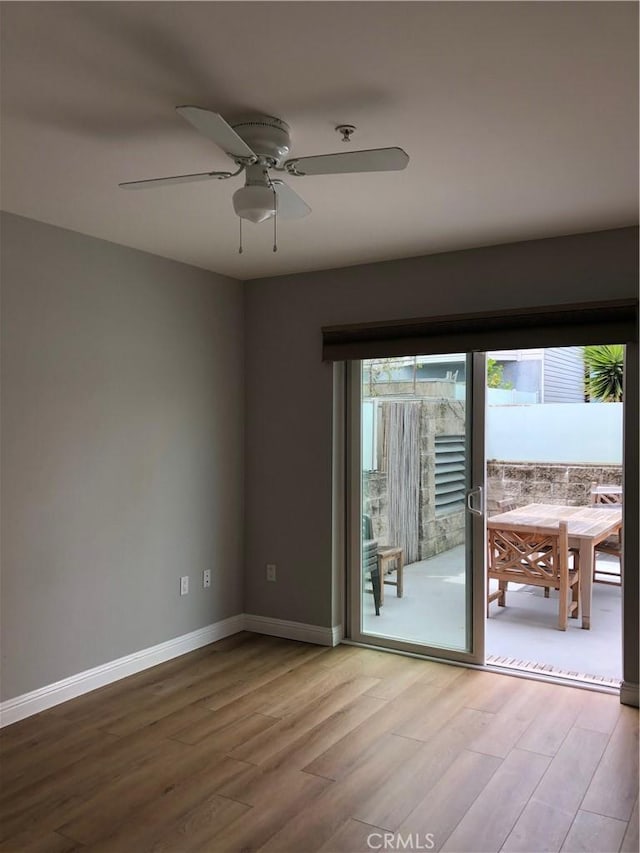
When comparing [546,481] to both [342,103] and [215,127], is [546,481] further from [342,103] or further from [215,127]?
[215,127]

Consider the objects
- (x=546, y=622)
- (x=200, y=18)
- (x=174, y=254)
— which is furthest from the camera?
(x=546, y=622)

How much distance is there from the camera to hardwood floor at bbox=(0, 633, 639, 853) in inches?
96.2

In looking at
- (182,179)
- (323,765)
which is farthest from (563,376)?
(182,179)

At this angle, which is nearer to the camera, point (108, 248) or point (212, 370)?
point (108, 248)

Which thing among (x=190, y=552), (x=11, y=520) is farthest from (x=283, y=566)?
(x=11, y=520)

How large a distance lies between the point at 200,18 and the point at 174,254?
8.00ft

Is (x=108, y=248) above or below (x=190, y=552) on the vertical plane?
above

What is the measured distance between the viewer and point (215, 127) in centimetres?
197

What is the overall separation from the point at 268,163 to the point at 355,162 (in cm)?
43

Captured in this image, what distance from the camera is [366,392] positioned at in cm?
453

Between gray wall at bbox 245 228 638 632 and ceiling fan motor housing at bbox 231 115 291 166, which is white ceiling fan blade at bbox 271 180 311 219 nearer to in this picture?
ceiling fan motor housing at bbox 231 115 291 166

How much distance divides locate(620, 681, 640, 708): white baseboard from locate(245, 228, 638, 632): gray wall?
173 cm

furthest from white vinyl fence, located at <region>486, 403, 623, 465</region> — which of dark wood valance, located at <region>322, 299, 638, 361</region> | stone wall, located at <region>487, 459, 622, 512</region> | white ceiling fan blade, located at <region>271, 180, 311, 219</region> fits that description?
white ceiling fan blade, located at <region>271, 180, 311, 219</region>

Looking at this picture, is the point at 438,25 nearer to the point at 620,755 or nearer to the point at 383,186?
the point at 383,186
